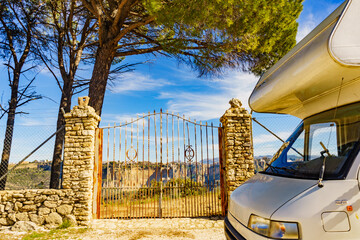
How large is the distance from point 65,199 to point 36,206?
725 millimetres

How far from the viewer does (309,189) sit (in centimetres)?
195

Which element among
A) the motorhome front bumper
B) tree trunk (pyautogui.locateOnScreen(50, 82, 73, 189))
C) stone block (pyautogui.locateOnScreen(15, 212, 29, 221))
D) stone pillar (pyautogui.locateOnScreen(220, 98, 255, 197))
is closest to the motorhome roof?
the motorhome front bumper

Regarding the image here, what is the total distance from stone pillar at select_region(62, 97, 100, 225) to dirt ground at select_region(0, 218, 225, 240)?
44cm

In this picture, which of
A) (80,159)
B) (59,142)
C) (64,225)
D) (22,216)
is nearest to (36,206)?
(22,216)

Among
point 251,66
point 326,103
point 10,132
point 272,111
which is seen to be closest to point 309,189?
point 326,103

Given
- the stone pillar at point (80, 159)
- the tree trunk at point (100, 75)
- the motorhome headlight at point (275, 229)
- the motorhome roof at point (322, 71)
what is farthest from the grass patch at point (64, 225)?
the motorhome roof at point (322, 71)

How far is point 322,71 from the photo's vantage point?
2.34m

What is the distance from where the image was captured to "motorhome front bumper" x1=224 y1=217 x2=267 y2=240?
6.92 ft

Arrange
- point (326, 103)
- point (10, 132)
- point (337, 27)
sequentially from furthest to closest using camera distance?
point (10, 132)
point (326, 103)
point (337, 27)

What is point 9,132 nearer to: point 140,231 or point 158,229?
point 140,231

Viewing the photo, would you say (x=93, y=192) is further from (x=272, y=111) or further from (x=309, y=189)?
(x=309, y=189)

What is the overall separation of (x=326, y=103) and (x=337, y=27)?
84 cm

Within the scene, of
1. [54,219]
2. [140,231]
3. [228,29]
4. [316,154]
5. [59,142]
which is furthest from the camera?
[59,142]

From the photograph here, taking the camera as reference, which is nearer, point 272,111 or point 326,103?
point 326,103
